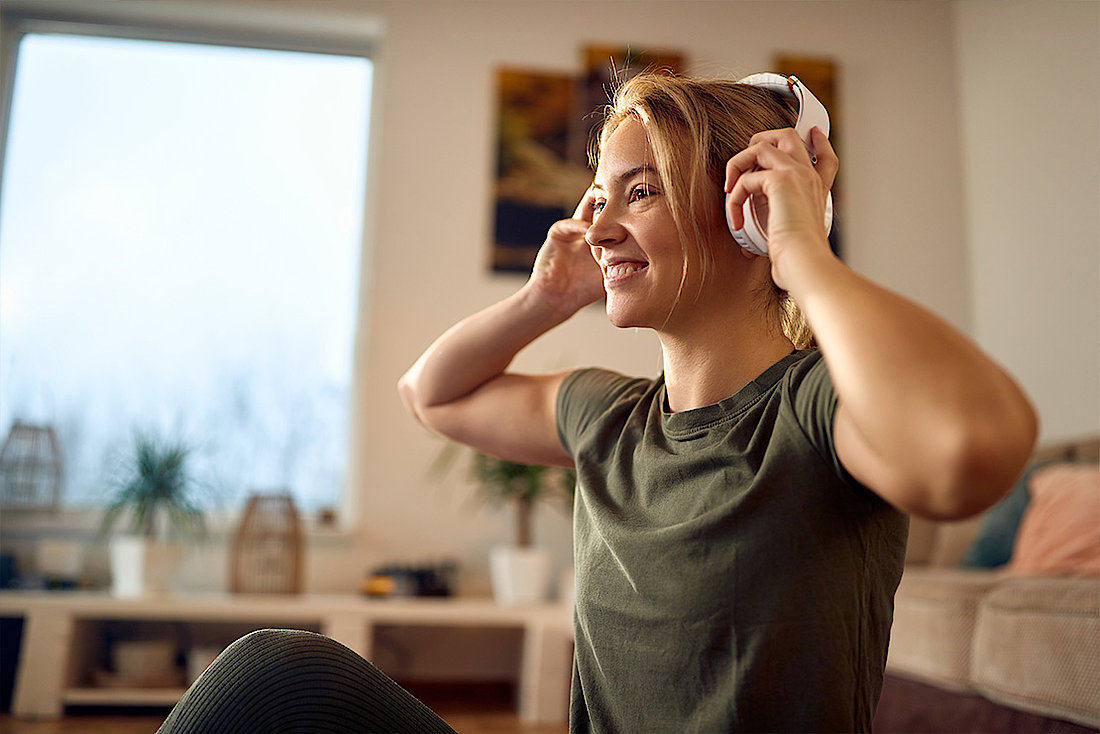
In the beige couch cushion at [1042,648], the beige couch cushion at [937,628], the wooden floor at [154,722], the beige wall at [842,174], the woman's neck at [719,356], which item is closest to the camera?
the woman's neck at [719,356]

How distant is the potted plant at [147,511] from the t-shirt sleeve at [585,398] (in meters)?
2.49

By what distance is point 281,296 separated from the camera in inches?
152

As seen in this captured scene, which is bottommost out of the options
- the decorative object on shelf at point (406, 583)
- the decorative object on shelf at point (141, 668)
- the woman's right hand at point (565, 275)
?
the decorative object on shelf at point (141, 668)

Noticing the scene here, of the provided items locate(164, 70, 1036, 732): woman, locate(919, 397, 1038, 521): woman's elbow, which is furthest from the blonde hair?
locate(919, 397, 1038, 521): woman's elbow

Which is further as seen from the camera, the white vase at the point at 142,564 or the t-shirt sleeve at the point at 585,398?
the white vase at the point at 142,564

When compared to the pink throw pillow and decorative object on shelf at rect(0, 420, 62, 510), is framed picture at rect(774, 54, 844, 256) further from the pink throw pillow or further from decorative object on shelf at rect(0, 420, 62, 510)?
decorative object on shelf at rect(0, 420, 62, 510)

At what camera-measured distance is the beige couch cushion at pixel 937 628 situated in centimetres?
198

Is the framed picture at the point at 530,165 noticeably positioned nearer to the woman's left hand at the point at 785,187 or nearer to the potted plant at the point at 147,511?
the potted plant at the point at 147,511

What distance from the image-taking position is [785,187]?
0.78m

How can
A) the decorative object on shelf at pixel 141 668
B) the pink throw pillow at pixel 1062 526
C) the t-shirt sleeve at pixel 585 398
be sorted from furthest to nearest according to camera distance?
the decorative object on shelf at pixel 141 668, the pink throw pillow at pixel 1062 526, the t-shirt sleeve at pixel 585 398

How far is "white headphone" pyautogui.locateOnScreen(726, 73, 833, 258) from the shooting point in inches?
33.2

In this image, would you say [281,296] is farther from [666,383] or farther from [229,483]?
[666,383]

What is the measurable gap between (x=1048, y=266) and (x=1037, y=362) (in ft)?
1.23

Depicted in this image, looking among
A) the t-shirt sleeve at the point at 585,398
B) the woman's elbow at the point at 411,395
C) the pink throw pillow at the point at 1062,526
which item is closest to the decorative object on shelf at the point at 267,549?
the woman's elbow at the point at 411,395
